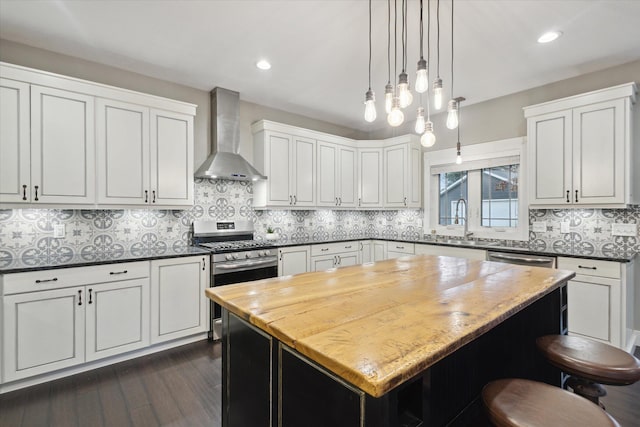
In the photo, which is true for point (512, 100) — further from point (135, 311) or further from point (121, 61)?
point (135, 311)

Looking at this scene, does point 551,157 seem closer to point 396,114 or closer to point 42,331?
point 396,114

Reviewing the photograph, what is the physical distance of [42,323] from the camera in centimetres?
232

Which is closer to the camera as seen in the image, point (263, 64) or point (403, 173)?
point (263, 64)

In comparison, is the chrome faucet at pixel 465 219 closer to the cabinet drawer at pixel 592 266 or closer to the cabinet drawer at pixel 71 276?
the cabinet drawer at pixel 592 266

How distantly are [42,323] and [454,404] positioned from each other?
288cm

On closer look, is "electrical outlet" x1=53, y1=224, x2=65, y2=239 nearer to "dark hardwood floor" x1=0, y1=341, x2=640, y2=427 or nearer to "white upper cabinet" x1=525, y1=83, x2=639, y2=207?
"dark hardwood floor" x1=0, y1=341, x2=640, y2=427

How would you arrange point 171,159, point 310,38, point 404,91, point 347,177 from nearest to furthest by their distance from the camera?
point 404,91, point 310,38, point 171,159, point 347,177

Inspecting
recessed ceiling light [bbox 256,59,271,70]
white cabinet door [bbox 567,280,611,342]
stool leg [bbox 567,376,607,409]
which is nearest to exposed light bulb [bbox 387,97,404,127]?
stool leg [bbox 567,376,607,409]

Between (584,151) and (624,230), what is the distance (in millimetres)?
874

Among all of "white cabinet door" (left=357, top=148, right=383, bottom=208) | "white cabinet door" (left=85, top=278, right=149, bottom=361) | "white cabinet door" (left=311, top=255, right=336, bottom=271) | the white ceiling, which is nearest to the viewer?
the white ceiling

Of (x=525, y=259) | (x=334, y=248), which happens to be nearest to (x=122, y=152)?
(x=334, y=248)

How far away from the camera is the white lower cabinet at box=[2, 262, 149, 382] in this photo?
2229mm

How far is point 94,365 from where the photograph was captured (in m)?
2.60

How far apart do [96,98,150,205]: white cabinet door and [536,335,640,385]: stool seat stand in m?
3.37
